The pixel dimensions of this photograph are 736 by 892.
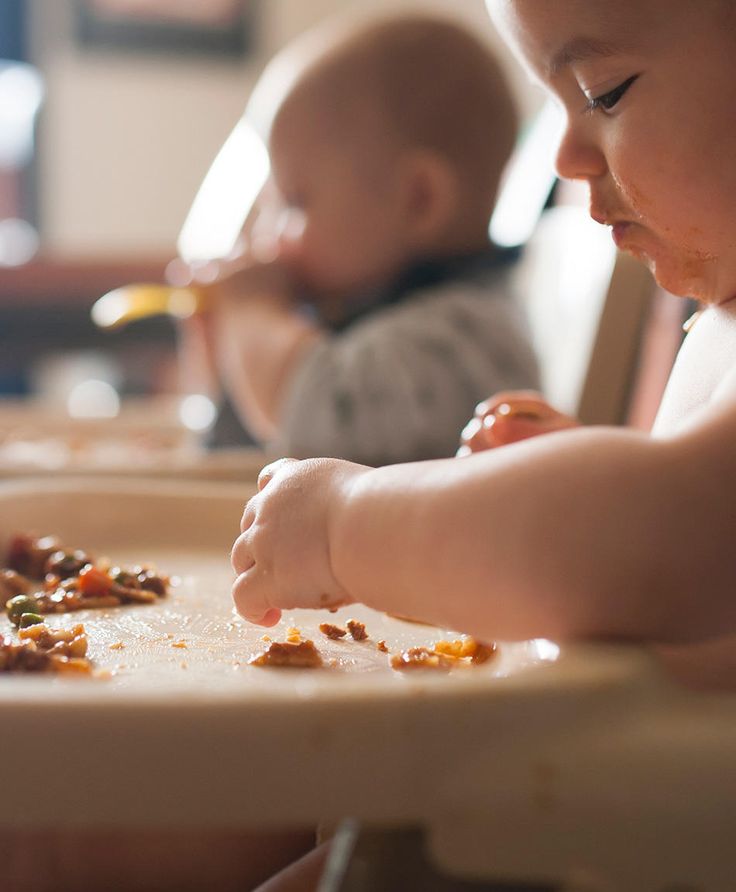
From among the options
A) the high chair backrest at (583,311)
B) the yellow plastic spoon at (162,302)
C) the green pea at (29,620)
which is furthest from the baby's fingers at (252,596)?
the yellow plastic spoon at (162,302)

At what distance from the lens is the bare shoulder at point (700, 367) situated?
0.45 metres

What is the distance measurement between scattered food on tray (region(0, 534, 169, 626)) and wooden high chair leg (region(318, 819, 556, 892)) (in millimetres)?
258

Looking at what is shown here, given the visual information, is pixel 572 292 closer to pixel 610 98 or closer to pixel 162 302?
pixel 162 302

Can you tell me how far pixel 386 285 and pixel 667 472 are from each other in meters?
0.99

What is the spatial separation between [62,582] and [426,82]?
825mm

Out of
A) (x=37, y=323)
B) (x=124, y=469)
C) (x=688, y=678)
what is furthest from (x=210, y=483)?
(x=37, y=323)

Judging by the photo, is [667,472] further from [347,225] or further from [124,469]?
[347,225]

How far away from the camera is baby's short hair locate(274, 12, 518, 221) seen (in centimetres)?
122

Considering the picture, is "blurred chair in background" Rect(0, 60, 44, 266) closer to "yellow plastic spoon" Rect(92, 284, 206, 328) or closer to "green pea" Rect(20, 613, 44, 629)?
"yellow plastic spoon" Rect(92, 284, 206, 328)

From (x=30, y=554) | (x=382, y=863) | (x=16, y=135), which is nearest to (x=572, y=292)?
(x=30, y=554)

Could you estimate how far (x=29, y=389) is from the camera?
4246mm

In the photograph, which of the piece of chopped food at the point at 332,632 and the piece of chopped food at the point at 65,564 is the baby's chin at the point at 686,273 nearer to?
the piece of chopped food at the point at 332,632

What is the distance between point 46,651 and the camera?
431 mm

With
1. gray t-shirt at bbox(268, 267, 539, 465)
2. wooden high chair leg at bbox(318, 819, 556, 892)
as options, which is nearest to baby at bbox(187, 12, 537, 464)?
gray t-shirt at bbox(268, 267, 539, 465)
